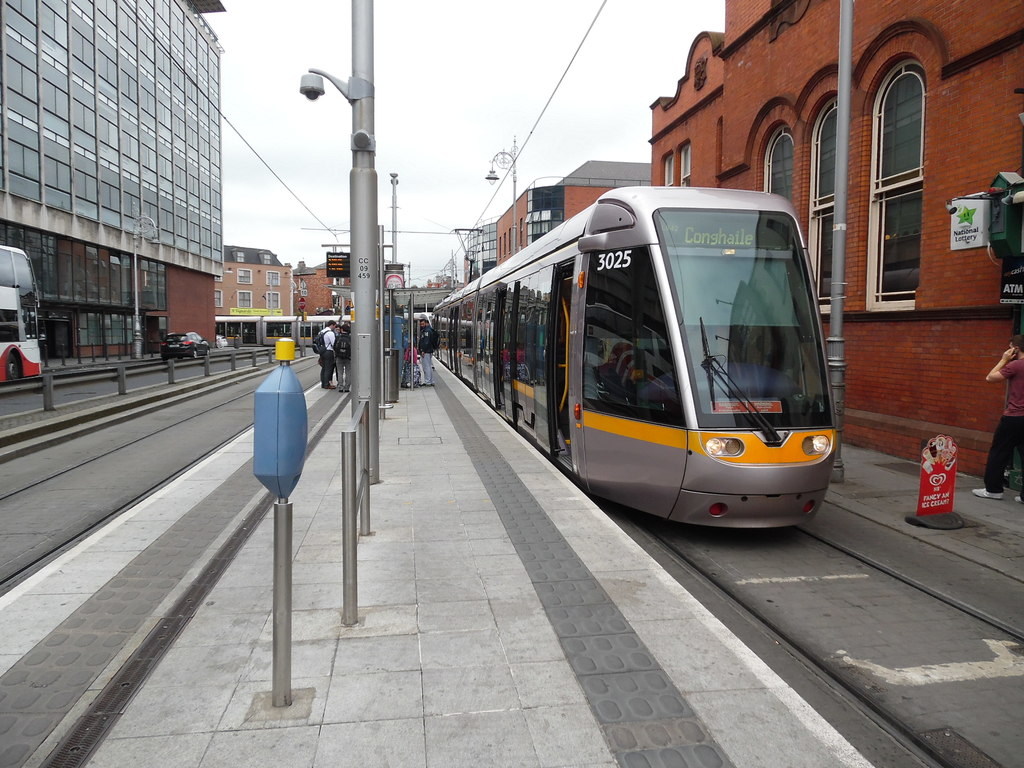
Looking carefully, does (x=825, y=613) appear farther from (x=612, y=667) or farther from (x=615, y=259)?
(x=615, y=259)

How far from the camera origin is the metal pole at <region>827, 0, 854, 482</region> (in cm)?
831

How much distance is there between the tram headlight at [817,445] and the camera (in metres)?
5.66

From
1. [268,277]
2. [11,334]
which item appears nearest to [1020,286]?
[11,334]

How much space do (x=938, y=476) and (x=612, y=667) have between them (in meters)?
4.71

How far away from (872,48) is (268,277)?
87353 millimetres

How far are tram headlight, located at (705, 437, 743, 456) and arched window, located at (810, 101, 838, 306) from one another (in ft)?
24.6

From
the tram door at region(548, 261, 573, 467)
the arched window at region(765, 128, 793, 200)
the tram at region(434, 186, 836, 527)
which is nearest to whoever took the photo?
the tram at region(434, 186, 836, 527)

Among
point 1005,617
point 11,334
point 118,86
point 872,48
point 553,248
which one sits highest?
point 118,86

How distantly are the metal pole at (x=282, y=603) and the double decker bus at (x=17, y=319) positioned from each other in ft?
63.2

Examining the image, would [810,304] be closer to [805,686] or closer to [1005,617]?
[1005,617]

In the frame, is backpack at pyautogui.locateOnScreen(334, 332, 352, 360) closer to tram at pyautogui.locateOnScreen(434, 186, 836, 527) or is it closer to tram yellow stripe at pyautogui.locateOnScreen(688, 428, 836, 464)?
tram at pyautogui.locateOnScreen(434, 186, 836, 527)

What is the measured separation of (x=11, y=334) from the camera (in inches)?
732

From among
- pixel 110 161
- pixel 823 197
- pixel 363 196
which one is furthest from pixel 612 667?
pixel 110 161

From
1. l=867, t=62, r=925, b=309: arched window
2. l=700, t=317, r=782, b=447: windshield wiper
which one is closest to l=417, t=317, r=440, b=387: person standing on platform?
l=867, t=62, r=925, b=309: arched window
